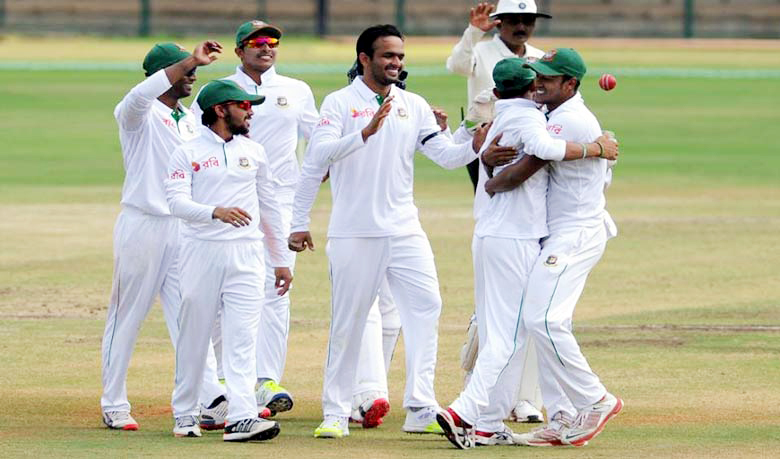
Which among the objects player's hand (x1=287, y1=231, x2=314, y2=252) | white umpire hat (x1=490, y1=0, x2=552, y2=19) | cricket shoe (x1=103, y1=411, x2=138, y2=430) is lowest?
cricket shoe (x1=103, y1=411, x2=138, y2=430)

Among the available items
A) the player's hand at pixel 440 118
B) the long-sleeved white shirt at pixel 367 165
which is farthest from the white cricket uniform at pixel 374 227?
the player's hand at pixel 440 118

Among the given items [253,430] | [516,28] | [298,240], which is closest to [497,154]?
[298,240]

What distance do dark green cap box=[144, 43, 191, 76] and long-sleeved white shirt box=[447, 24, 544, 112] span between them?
2163 millimetres

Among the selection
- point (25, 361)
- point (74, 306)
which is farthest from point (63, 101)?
point (25, 361)

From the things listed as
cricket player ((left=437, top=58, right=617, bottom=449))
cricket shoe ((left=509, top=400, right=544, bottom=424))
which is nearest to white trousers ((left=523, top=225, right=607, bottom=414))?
cricket player ((left=437, top=58, right=617, bottom=449))

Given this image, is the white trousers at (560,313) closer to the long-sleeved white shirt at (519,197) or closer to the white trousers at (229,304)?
the long-sleeved white shirt at (519,197)

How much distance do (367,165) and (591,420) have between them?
1917 mm

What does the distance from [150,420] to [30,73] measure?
121ft

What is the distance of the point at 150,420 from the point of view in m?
10.6

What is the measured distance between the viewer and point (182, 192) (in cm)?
960

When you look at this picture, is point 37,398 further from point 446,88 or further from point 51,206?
point 446,88

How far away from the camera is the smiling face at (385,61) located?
32.5ft

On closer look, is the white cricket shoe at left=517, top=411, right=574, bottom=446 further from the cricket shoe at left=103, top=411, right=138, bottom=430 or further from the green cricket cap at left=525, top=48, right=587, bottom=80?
the cricket shoe at left=103, top=411, right=138, bottom=430

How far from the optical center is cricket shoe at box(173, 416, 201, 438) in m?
9.84
